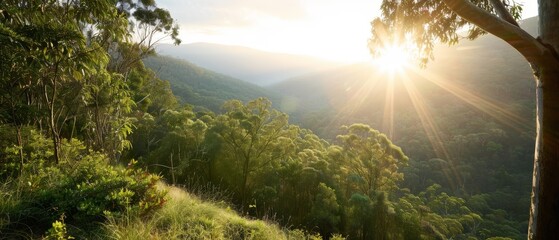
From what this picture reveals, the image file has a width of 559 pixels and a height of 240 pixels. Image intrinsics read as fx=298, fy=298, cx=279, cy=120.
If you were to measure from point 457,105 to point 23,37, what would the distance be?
115286mm

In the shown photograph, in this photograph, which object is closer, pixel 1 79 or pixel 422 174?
pixel 1 79

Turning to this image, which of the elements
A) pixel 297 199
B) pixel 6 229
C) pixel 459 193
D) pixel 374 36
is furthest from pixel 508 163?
pixel 6 229

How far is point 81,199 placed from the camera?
3.72 m

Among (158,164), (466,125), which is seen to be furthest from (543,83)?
(466,125)

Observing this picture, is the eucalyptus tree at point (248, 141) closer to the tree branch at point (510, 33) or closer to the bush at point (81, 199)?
the bush at point (81, 199)

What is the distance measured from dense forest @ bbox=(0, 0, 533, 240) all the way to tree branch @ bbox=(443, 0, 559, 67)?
3676 mm

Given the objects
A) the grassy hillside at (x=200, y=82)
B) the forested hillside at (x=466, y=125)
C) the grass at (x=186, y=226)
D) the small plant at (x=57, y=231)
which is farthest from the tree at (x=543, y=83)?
the grassy hillside at (x=200, y=82)

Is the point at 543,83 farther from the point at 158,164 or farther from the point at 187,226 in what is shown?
the point at 158,164

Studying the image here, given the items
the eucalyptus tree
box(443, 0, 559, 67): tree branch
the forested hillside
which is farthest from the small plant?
the forested hillside

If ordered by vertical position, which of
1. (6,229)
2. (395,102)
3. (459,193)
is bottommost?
(459,193)

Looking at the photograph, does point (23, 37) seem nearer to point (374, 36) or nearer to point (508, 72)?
point (374, 36)

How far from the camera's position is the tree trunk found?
252 cm

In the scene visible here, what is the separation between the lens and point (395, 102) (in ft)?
386

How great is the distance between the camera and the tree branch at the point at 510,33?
8.11 feet
